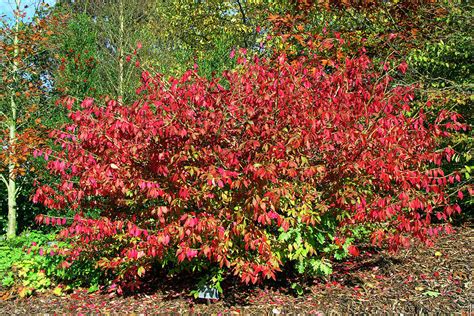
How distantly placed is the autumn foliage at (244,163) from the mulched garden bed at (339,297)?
48 centimetres

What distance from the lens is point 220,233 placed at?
358cm

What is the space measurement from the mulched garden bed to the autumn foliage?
1.58ft

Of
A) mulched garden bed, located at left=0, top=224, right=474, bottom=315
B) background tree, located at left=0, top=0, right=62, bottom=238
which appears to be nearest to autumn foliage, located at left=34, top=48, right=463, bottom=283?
mulched garden bed, located at left=0, top=224, right=474, bottom=315

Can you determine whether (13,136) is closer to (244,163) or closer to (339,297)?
(244,163)

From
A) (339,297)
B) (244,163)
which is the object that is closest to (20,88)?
(244,163)

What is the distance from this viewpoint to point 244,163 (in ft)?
12.5

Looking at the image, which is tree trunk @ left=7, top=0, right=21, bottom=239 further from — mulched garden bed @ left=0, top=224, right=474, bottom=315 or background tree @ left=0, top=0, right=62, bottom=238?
mulched garden bed @ left=0, top=224, right=474, bottom=315

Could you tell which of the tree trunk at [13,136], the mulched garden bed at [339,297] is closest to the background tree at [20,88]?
the tree trunk at [13,136]

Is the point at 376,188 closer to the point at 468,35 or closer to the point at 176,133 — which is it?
the point at 176,133

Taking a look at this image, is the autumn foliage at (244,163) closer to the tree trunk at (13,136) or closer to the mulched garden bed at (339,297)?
the mulched garden bed at (339,297)

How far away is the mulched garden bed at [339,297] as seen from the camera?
13.9ft

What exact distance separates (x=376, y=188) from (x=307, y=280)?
1280 mm

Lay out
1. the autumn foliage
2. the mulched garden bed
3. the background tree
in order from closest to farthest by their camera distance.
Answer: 1. the autumn foliage
2. the mulched garden bed
3. the background tree

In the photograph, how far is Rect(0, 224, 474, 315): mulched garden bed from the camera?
13.9 feet
